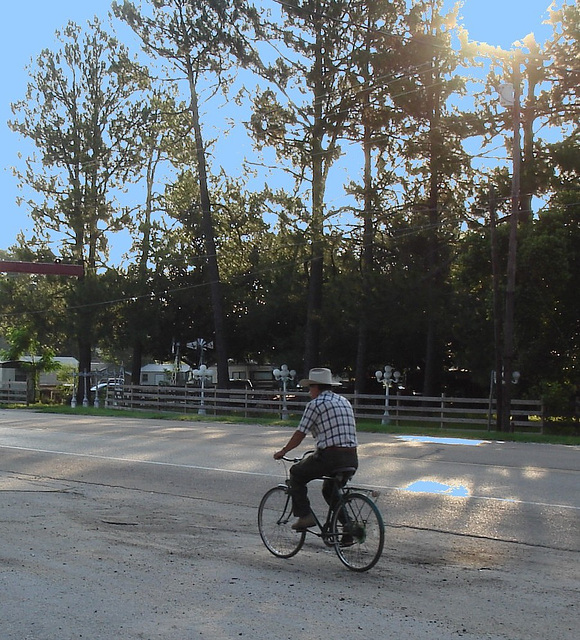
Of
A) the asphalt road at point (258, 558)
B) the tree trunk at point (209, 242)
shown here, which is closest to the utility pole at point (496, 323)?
the asphalt road at point (258, 558)

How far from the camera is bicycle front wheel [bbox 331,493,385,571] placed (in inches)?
304

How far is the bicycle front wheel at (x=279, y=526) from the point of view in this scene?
8367mm

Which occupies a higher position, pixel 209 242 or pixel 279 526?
pixel 209 242

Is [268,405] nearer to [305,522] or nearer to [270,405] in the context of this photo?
[270,405]

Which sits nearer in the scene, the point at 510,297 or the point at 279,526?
the point at 279,526

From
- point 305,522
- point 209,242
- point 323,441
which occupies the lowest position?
point 305,522

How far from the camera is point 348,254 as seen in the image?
127 feet

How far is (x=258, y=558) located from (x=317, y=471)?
3.65 ft

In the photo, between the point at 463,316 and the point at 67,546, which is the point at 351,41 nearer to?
the point at 463,316

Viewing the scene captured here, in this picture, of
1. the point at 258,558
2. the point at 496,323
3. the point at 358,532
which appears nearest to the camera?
the point at 358,532

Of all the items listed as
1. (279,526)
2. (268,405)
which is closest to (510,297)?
(268,405)

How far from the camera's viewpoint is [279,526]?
8.48 metres

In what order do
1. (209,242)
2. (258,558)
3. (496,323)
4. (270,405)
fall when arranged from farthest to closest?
(209,242), (270,405), (496,323), (258,558)

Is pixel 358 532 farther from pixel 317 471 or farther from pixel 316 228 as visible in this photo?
pixel 316 228
